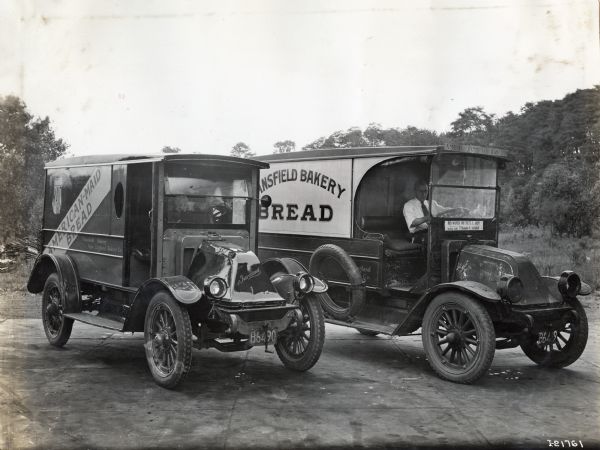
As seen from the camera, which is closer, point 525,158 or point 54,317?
point 54,317

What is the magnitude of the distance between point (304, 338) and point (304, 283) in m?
0.77

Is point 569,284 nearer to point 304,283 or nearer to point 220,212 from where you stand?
point 304,283

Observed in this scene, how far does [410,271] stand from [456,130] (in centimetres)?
1201

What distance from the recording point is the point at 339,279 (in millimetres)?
7969

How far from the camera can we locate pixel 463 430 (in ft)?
16.0

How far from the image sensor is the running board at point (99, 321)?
6713 mm

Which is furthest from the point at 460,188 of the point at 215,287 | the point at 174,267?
the point at 174,267

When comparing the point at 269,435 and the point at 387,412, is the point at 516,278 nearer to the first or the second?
the point at 387,412

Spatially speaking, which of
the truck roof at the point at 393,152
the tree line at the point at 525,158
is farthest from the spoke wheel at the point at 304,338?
the tree line at the point at 525,158

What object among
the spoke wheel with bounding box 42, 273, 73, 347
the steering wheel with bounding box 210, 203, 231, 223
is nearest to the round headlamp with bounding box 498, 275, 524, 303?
the steering wheel with bounding box 210, 203, 231, 223

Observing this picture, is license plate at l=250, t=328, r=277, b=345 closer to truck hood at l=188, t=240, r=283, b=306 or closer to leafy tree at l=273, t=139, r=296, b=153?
truck hood at l=188, t=240, r=283, b=306

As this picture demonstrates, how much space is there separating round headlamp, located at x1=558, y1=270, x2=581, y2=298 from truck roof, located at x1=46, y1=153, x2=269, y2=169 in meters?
3.49

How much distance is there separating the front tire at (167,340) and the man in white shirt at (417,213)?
3229 mm

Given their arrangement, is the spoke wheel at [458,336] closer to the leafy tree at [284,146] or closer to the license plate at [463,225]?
the license plate at [463,225]
